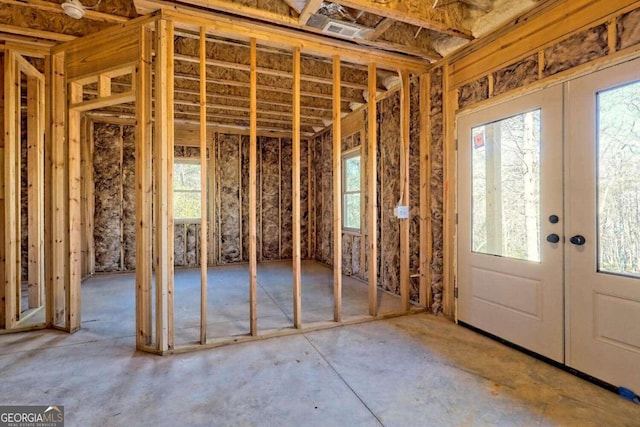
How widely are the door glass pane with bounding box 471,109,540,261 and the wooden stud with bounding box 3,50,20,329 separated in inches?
195

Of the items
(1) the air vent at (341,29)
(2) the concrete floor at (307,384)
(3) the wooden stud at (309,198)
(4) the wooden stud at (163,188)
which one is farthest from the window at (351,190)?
(4) the wooden stud at (163,188)

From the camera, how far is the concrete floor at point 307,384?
76.1 inches

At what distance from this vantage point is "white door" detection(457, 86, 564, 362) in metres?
2.54

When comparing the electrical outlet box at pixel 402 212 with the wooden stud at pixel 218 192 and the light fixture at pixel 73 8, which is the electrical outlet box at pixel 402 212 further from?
the wooden stud at pixel 218 192

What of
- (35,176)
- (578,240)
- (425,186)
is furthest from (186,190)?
(578,240)

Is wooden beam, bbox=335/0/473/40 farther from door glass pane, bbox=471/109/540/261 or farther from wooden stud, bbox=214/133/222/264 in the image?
wooden stud, bbox=214/133/222/264

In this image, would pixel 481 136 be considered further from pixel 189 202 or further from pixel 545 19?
pixel 189 202

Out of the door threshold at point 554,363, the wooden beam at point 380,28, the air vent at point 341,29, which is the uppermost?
the wooden beam at point 380,28

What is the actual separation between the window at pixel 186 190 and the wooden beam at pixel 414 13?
5.24m

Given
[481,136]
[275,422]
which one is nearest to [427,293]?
[481,136]

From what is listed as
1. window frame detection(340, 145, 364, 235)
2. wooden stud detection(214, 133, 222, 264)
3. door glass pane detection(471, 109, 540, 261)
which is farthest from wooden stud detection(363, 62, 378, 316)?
wooden stud detection(214, 133, 222, 264)

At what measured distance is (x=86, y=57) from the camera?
3.09 meters

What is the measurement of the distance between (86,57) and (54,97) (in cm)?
62

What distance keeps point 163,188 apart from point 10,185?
203 cm
